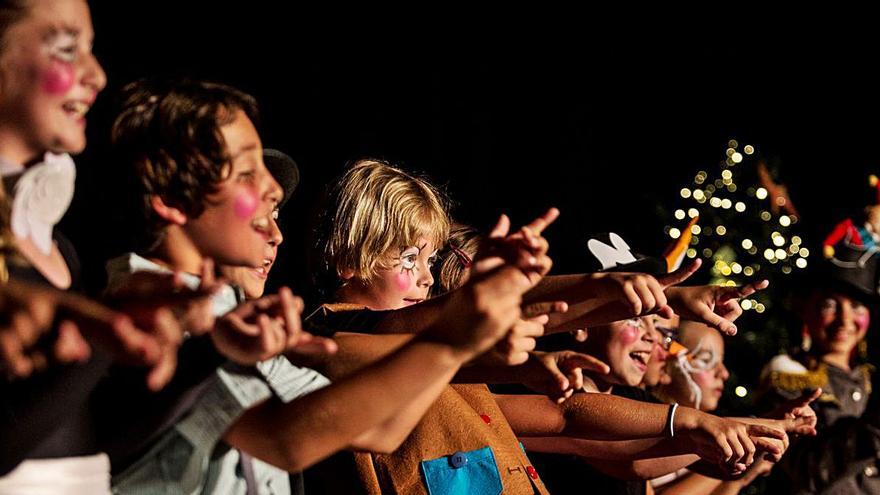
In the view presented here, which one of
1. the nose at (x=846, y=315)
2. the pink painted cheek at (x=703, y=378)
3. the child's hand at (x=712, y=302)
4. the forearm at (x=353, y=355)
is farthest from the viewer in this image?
the nose at (x=846, y=315)

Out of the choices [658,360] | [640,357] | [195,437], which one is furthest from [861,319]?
[195,437]

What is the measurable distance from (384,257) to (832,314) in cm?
248

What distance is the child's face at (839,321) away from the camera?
4219mm

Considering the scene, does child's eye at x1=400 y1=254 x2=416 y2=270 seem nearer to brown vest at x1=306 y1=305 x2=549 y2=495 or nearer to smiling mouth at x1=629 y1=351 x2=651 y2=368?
brown vest at x1=306 y1=305 x2=549 y2=495

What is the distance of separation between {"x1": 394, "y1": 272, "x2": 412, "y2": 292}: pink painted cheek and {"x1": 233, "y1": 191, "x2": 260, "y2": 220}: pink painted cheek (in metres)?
0.81

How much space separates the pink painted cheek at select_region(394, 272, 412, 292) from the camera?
2412 millimetres

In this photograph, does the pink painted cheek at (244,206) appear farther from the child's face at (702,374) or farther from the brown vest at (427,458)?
the child's face at (702,374)

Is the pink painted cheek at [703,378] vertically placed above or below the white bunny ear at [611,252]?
below

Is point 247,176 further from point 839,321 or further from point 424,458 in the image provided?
point 839,321

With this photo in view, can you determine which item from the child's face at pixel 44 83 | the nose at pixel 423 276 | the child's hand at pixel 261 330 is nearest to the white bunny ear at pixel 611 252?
the nose at pixel 423 276

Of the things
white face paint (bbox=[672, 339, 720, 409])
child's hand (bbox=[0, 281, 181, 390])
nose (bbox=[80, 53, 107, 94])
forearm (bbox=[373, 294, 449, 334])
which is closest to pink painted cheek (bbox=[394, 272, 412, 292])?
forearm (bbox=[373, 294, 449, 334])

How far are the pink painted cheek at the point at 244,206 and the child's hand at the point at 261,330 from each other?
0.28 m

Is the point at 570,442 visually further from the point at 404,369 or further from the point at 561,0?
the point at 561,0

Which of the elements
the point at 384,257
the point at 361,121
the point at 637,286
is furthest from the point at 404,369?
the point at 361,121
